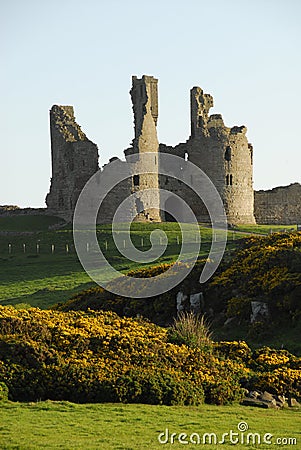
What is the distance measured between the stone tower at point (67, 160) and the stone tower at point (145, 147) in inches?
151

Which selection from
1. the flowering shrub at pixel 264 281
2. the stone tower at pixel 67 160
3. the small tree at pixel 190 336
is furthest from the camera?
the stone tower at pixel 67 160

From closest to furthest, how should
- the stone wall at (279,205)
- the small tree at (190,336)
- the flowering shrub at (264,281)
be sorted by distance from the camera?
the small tree at (190,336)
the flowering shrub at (264,281)
the stone wall at (279,205)

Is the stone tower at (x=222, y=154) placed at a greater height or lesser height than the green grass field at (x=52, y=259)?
greater

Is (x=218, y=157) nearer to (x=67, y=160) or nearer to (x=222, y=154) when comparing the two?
(x=222, y=154)

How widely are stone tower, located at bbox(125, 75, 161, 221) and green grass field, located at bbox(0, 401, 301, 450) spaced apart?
5010 cm

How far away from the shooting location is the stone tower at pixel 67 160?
225ft

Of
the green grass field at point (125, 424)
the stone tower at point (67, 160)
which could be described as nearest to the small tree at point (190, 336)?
the green grass field at point (125, 424)

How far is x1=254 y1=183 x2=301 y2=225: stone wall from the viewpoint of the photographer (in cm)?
8169

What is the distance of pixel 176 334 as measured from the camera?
22.2 metres

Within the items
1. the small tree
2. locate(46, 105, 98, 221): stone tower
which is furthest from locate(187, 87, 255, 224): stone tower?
the small tree

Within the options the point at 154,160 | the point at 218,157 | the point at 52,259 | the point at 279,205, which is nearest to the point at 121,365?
the point at 52,259

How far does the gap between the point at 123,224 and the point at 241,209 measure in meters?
16.9

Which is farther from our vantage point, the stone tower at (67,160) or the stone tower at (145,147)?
the stone tower at (67,160)

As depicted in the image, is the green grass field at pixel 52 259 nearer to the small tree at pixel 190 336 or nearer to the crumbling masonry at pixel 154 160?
the crumbling masonry at pixel 154 160
